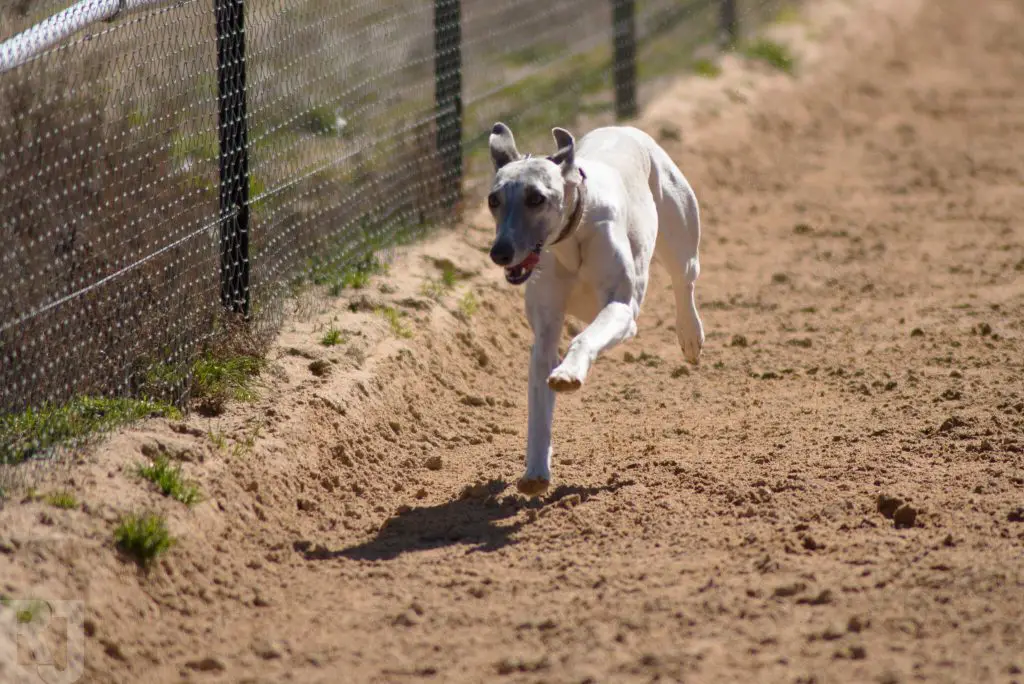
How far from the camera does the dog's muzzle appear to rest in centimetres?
544

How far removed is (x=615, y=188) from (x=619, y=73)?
6619 mm

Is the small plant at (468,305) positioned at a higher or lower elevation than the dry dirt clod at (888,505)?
lower

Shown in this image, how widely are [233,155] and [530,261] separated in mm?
1915

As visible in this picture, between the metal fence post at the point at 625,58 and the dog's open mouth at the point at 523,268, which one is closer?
the dog's open mouth at the point at 523,268

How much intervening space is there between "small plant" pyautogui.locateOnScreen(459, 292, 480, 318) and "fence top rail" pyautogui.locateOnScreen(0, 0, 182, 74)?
2.70 meters

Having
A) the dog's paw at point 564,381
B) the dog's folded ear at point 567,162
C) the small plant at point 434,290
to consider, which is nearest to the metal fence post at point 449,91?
the small plant at point 434,290

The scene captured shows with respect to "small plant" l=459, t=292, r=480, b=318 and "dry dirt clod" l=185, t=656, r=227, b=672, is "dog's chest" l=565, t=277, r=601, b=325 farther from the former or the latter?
"dry dirt clod" l=185, t=656, r=227, b=672

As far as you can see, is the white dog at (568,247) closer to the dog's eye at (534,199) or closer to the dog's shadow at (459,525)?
the dog's eye at (534,199)

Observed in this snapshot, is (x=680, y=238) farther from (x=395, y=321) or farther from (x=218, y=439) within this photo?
(x=218, y=439)

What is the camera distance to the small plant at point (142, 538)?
4711mm

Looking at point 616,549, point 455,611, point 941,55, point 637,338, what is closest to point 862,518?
point 616,549

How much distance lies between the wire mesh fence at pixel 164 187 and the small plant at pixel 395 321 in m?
0.34

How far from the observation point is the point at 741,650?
13.6ft

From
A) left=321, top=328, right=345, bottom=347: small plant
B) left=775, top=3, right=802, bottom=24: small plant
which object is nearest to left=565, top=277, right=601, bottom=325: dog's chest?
left=321, top=328, right=345, bottom=347: small plant
